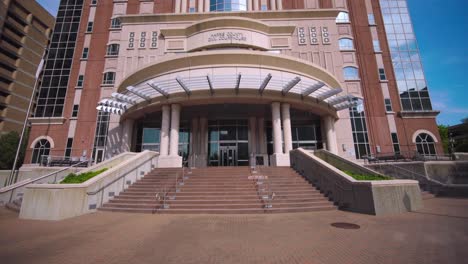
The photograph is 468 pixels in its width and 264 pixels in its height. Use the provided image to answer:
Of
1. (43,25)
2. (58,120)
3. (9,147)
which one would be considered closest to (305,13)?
(58,120)

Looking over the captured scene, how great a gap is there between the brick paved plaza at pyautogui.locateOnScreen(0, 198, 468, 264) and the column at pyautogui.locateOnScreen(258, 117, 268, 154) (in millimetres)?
15341

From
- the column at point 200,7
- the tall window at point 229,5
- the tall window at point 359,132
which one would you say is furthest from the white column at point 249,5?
the tall window at point 359,132

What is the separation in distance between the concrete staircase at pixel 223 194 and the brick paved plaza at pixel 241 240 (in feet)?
4.30

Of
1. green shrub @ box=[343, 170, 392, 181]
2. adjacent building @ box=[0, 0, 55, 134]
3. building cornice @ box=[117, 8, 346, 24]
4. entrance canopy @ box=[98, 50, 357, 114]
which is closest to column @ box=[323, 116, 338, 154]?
entrance canopy @ box=[98, 50, 357, 114]

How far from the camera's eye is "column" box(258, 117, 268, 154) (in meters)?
23.5

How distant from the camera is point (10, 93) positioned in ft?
144

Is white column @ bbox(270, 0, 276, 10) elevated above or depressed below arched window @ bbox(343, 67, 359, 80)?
above

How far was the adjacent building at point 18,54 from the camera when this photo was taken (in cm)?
4347

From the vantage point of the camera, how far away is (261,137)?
78.0ft

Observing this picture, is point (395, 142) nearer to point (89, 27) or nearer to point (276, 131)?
point (276, 131)

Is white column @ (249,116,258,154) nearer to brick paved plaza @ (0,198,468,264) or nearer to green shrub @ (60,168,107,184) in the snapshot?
brick paved plaza @ (0,198,468,264)

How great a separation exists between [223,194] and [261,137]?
1380 cm

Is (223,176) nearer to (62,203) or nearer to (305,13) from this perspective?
(62,203)

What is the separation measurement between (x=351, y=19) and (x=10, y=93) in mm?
66667
